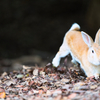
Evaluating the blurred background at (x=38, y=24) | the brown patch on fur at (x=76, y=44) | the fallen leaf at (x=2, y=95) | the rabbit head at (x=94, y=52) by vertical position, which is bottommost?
the fallen leaf at (x=2, y=95)

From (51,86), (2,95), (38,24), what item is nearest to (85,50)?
(51,86)

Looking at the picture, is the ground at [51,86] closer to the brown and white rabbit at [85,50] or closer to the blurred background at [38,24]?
the brown and white rabbit at [85,50]

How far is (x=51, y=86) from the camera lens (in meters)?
3.63

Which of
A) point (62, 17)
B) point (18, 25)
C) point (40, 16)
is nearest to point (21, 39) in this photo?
point (18, 25)

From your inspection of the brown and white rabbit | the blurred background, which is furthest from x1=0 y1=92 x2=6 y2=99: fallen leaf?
the blurred background

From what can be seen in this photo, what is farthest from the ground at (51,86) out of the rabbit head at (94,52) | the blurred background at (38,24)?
the blurred background at (38,24)

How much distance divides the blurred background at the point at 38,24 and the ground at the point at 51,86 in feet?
14.7

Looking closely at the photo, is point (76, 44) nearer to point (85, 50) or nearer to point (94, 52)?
point (85, 50)

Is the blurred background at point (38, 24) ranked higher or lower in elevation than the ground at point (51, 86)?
higher

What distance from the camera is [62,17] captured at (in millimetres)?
10383

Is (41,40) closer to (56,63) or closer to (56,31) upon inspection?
(56,31)

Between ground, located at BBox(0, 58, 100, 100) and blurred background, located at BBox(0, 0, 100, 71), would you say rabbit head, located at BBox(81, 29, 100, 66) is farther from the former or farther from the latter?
blurred background, located at BBox(0, 0, 100, 71)

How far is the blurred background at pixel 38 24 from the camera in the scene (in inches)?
368

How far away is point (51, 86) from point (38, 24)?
6.90m
